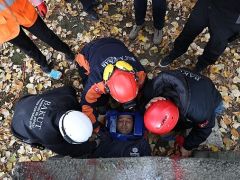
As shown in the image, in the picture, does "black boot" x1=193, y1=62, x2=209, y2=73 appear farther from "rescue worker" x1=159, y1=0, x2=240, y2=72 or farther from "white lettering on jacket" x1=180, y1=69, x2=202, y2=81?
"white lettering on jacket" x1=180, y1=69, x2=202, y2=81

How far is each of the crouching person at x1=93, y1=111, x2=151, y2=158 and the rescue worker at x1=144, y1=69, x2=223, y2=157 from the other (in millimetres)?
554

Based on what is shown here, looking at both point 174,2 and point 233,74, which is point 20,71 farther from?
point 233,74

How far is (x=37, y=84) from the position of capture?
224 inches

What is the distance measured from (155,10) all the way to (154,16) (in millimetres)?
204

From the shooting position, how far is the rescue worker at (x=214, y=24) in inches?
152

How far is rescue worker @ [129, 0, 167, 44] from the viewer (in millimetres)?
4832

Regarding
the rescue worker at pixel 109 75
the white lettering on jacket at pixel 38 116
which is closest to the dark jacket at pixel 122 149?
the rescue worker at pixel 109 75

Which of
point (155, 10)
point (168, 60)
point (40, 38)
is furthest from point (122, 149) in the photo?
point (155, 10)

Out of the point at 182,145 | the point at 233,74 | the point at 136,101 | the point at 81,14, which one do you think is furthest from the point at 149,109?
the point at 81,14

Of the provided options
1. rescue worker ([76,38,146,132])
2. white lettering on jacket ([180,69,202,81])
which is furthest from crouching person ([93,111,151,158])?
white lettering on jacket ([180,69,202,81])

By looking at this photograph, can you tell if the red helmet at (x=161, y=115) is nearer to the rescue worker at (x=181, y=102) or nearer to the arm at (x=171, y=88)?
the rescue worker at (x=181, y=102)

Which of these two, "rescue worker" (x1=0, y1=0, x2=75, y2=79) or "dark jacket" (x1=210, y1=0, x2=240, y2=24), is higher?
"dark jacket" (x1=210, y1=0, x2=240, y2=24)

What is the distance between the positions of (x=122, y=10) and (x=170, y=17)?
2.94ft

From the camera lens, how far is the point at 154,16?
5121 mm
